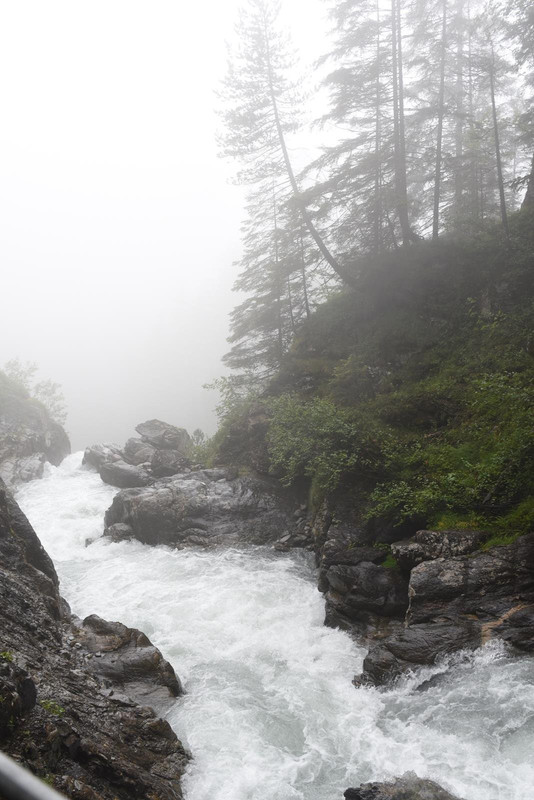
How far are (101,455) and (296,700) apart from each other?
24292 millimetres

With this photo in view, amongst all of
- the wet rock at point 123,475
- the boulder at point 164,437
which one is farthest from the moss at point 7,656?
the boulder at point 164,437

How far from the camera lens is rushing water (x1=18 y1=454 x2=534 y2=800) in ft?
22.8

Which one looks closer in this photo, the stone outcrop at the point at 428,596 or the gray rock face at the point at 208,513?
the stone outcrop at the point at 428,596

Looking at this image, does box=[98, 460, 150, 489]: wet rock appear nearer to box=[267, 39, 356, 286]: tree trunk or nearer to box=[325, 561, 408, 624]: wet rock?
box=[267, 39, 356, 286]: tree trunk

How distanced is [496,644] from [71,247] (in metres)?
131

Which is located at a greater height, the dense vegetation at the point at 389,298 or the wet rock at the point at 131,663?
the dense vegetation at the point at 389,298

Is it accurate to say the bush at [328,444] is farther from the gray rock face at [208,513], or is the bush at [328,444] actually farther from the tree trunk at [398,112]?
the tree trunk at [398,112]

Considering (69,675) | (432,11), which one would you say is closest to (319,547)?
(69,675)

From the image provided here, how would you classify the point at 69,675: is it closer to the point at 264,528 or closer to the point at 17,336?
the point at 264,528

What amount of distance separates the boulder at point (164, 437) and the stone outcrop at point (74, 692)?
16.5 meters

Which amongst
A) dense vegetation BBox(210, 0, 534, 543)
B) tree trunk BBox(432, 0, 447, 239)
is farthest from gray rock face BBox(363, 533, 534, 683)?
tree trunk BBox(432, 0, 447, 239)

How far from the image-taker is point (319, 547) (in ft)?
46.2

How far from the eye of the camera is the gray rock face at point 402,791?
6250mm

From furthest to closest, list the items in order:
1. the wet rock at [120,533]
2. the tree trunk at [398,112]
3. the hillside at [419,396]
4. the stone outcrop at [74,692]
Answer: the tree trunk at [398,112] < the wet rock at [120,533] < the hillside at [419,396] < the stone outcrop at [74,692]
